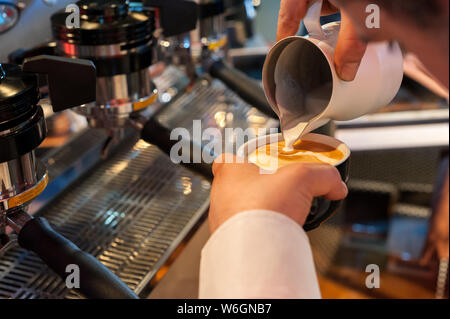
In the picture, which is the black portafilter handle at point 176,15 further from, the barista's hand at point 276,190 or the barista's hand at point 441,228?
the barista's hand at point 441,228

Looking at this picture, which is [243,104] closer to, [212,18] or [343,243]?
[212,18]

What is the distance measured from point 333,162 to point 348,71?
0.10 m

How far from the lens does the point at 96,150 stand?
93cm

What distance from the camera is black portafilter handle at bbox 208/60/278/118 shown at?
0.91 metres

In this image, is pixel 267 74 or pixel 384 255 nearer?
pixel 267 74

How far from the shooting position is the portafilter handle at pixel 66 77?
0.54 metres

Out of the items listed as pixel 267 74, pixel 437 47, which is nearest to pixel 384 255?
pixel 267 74

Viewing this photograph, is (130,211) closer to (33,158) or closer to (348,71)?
(33,158)

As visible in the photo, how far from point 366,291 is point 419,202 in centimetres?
31

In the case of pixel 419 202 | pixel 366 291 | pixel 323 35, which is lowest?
pixel 366 291

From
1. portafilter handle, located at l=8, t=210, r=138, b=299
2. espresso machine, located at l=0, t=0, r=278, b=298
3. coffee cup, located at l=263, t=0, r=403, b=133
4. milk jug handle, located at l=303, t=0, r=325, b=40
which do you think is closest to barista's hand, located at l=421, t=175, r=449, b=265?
espresso machine, located at l=0, t=0, r=278, b=298

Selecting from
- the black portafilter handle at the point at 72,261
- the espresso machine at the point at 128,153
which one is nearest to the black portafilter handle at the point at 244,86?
the espresso machine at the point at 128,153

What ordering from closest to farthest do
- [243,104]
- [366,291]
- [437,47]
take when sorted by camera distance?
[437,47] → [243,104] → [366,291]

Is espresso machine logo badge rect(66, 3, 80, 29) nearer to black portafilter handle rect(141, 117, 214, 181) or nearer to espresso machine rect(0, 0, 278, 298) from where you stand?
espresso machine rect(0, 0, 278, 298)
